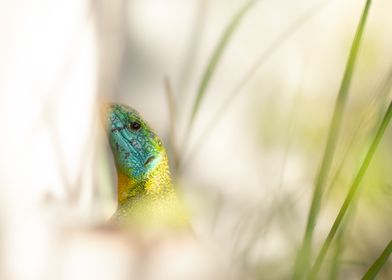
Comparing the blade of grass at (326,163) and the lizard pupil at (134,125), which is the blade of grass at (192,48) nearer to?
the lizard pupil at (134,125)

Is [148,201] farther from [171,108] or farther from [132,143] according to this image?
[171,108]

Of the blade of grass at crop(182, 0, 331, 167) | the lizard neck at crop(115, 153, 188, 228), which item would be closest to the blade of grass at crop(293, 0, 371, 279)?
the lizard neck at crop(115, 153, 188, 228)

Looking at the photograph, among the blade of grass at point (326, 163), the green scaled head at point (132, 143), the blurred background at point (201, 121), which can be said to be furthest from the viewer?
the blurred background at point (201, 121)

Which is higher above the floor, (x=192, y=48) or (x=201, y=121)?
(x=192, y=48)

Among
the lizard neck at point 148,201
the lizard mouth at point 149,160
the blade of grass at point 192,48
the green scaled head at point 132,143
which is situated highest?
the blade of grass at point 192,48

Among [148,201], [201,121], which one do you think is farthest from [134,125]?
[201,121]

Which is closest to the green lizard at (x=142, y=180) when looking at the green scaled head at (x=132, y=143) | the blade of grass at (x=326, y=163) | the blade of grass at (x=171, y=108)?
the green scaled head at (x=132, y=143)
